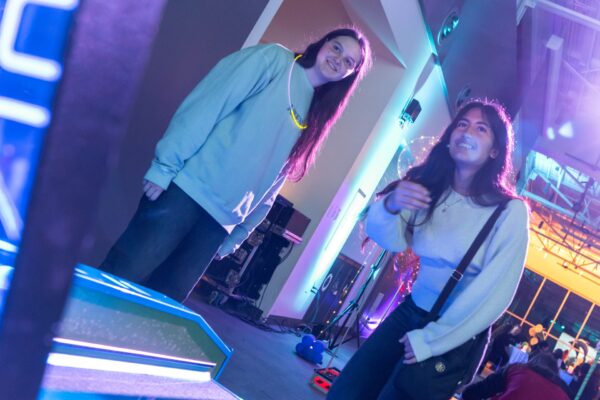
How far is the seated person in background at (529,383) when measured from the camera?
3105mm

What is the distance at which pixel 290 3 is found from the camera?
20.2ft

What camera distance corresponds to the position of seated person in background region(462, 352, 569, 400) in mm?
3105

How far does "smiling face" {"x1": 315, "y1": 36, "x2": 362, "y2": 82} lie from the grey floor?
5.62 feet

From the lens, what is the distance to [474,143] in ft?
5.51

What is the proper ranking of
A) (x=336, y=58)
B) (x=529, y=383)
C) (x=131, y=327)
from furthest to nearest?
1. (x=529, y=383)
2. (x=336, y=58)
3. (x=131, y=327)

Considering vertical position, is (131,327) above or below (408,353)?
below

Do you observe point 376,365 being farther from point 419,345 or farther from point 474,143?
point 474,143

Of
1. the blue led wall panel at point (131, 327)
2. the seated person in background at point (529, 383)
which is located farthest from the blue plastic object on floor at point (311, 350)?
the blue led wall panel at point (131, 327)

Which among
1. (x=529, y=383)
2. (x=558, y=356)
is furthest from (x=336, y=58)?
(x=558, y=356)

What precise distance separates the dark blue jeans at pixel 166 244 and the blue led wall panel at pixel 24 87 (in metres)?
1.37

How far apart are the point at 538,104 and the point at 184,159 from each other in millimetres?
9499

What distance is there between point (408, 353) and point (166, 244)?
2.55 feet

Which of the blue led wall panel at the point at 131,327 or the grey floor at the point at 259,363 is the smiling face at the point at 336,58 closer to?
the blue led wall panel at the point at 131,327

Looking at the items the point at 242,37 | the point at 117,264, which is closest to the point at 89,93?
the point at 117,264
